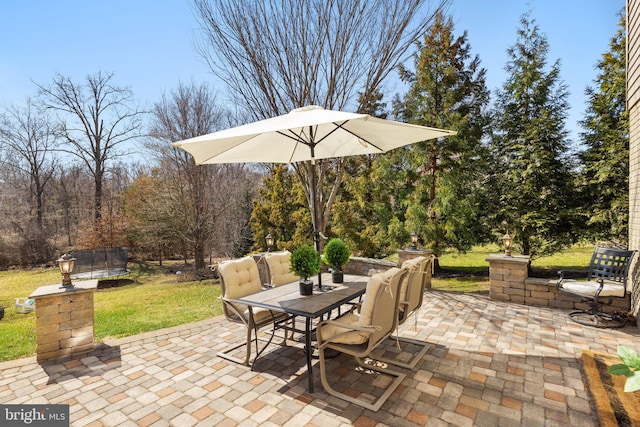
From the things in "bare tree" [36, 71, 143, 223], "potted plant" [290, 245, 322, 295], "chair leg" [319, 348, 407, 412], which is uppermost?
"bare tree" [36, 71, 143, 223]

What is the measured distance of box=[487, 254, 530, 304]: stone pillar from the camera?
5.09 meters

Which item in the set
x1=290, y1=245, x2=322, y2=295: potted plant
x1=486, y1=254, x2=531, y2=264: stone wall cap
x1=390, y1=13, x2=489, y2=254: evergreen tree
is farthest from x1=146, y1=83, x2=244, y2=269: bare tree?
x1=486, y1=254, x2=531, y2=264: stone wall cap

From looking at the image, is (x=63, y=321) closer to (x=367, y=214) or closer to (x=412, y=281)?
(x=412, y=281)

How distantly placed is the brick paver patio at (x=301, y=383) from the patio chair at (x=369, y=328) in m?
0.09

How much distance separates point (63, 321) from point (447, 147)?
27.9 feet

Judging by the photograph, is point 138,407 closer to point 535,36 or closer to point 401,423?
point 401,423

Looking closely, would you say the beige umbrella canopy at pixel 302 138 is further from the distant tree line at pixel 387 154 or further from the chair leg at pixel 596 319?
the chair leg at pixel 596 319

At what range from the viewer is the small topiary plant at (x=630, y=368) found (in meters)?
1.37

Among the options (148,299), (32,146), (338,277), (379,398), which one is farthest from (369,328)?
(32,146)

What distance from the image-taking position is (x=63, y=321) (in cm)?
340

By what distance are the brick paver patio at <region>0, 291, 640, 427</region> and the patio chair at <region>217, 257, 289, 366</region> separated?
0.23m

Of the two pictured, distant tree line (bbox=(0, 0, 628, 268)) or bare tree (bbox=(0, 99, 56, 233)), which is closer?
distant tree line (bbox=(0, 0, 628, 268))

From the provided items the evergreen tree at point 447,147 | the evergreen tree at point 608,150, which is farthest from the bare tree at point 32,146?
the evergreen tree at point 608,150

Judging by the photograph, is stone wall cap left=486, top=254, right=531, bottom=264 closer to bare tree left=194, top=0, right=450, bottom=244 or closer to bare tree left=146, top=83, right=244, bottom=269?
bare tree left=194, top=0, right=450, bottom=244
